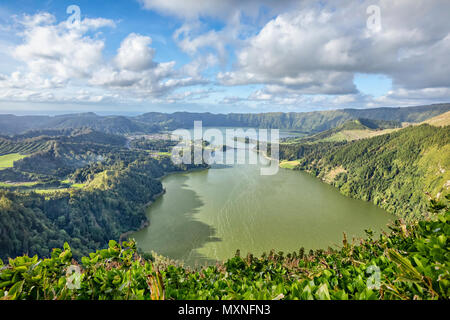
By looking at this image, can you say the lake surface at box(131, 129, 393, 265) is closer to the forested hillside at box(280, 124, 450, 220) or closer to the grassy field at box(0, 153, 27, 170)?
the forested hillside at box(280, 124, 450, 220)

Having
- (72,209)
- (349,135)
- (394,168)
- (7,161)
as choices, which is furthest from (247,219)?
(349,135)

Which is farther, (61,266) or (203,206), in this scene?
→ (203,206)

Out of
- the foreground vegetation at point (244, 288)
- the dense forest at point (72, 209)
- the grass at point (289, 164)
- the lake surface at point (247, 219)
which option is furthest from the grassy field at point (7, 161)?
the grass at point (289, 164)

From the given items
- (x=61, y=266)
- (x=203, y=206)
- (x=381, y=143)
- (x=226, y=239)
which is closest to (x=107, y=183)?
(x=203, y=206)

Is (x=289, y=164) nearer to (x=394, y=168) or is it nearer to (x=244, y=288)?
(x=394, y=168)

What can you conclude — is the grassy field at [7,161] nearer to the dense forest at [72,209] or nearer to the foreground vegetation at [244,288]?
the dense forest at [72,209]

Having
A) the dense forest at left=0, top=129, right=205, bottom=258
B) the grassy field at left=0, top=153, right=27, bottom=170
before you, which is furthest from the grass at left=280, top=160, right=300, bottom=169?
the grassy field at left=0, top=153, right=27, bottom=170
